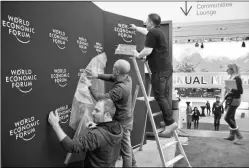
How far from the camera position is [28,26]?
5.71 ft

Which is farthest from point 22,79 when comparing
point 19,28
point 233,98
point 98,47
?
point 233,98

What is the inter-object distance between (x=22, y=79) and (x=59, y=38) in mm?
574

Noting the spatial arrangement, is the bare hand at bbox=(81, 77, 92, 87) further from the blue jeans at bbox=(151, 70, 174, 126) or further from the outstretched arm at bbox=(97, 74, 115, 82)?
the blue jeans at bbox=(151, 70, 174, 126)

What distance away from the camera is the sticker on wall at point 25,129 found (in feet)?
5.38

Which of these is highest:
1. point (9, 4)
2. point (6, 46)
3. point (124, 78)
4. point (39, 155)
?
point (9, 4)

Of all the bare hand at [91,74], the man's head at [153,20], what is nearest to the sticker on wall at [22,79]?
the bare hand at [91,74]

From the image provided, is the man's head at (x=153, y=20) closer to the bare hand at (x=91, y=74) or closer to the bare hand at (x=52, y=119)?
the bare hand at (x=91, y=74)

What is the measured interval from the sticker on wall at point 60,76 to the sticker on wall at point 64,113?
208mm

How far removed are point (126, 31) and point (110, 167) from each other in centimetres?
195

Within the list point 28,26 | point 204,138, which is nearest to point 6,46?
point 28,26

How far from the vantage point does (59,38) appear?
2098 millimetres

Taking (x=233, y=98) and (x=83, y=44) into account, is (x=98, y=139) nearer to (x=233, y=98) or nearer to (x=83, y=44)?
(x=83, y=44)

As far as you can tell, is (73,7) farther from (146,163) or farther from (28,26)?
(146,163)

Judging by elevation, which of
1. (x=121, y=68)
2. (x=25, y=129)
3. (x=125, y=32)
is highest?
(x=125, y=32)
